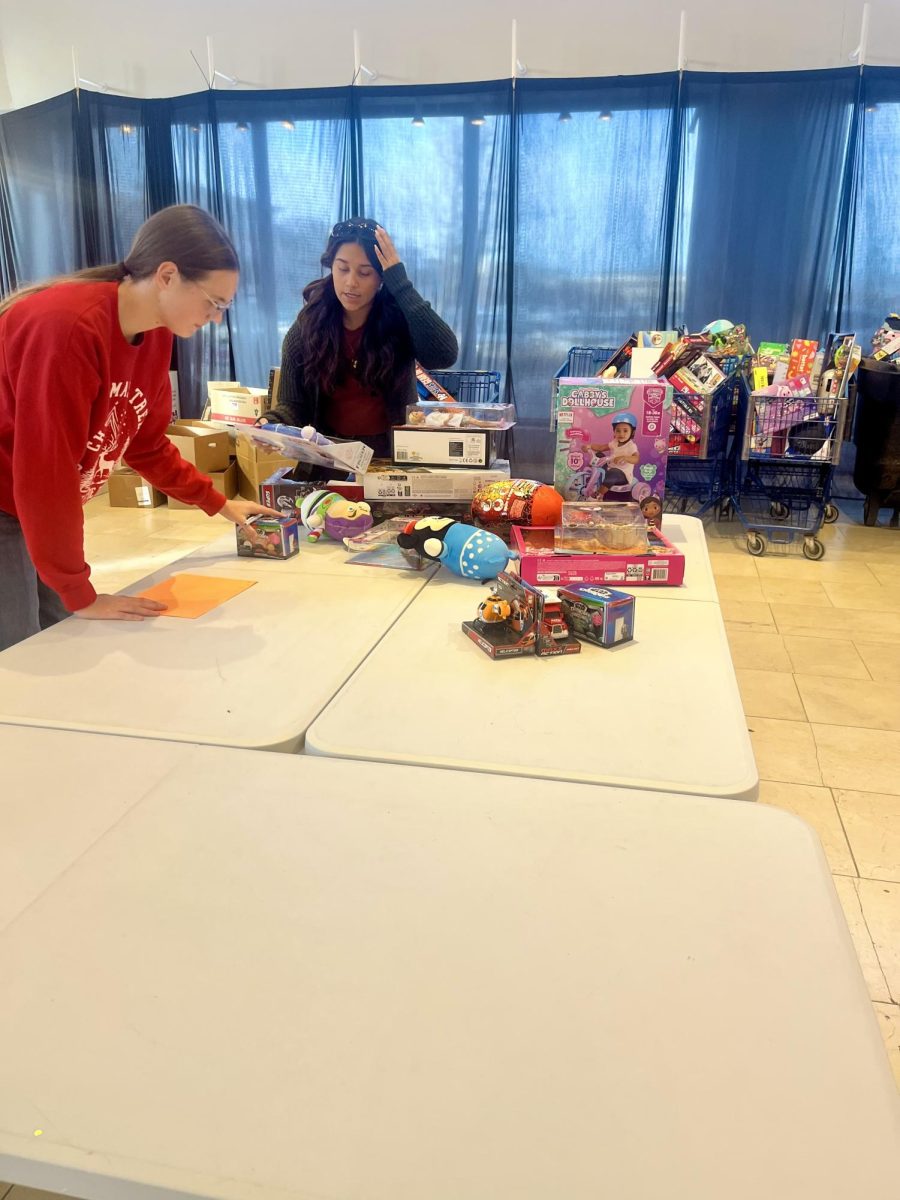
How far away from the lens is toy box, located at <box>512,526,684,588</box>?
1.54 metres

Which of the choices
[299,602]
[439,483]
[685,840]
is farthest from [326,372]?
[685,840]

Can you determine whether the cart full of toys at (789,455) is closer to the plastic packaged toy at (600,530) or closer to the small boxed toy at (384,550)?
the plastic packaged toy at (600,530)

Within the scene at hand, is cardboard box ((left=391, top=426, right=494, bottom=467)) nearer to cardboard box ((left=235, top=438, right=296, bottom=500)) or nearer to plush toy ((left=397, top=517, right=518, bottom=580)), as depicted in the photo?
plush toy ((left=397, top=517, right=518, bottom=580))

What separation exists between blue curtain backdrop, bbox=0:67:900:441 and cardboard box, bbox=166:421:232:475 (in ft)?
3.43

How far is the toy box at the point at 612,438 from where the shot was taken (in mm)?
1836

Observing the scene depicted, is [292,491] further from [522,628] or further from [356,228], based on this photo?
[522,628]

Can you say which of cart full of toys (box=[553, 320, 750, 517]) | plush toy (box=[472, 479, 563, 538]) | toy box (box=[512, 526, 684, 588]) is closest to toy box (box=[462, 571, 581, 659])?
toy box (box=[512, 526, 684, 588])

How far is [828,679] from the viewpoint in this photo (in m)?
2.82

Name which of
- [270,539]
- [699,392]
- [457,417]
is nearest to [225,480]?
[699,392]

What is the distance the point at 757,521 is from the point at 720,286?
1555mm

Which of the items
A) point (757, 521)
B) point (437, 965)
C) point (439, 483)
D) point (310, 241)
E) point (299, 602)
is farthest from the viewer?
point (310, 241)

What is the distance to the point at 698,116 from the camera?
16.6ft

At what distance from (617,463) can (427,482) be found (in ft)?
1.40

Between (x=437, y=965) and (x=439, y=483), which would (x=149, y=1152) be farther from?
(x=439, y=483)
